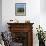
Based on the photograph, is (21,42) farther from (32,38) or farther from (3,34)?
(3,34)

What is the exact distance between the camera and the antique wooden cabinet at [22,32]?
5.93m

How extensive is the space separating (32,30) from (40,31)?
0.33 meters

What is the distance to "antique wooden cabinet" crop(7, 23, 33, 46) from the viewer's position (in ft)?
19.5

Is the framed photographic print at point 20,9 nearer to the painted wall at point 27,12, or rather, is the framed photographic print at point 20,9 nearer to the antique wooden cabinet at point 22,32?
the painted wall at point 27,12

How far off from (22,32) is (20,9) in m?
0.96

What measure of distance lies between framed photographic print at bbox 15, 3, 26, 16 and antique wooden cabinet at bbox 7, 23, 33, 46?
0.50 metres

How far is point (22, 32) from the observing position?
6.02 metres

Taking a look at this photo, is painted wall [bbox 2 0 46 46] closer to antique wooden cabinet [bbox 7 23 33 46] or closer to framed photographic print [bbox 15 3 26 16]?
framed photographic print [bbox 15 3 26 16]

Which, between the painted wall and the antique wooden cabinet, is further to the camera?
the painted wall

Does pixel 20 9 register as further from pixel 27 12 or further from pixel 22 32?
pixel 22 32

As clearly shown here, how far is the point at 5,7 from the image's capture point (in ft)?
20.1

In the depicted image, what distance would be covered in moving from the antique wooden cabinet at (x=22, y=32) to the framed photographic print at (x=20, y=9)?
1.63 ft

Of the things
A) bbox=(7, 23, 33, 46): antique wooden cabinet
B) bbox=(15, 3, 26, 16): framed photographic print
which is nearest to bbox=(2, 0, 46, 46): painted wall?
bbox=(15, 3, 26, 16): framed photographic print

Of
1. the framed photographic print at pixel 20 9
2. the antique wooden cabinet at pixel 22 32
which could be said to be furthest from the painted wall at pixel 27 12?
the antique wooden cabinet at pixel 22 32
